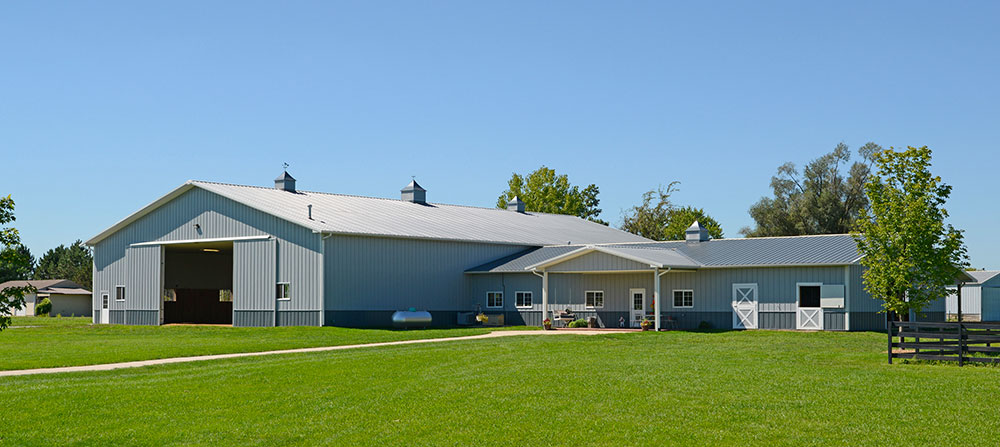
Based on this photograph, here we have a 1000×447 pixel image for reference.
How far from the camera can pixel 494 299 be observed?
45906 millimetres

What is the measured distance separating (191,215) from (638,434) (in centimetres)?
3579

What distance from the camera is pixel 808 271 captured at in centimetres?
3716

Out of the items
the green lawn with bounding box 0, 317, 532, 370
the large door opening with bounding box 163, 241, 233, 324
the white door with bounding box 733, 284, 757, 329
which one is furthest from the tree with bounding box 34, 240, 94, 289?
→ the white door with bounding box 733, 284, 757, 329

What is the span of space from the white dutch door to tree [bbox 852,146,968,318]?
10120mm

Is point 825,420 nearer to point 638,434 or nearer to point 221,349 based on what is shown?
point 638,434

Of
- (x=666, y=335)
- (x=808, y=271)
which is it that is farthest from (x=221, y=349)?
(x=808, y=271)

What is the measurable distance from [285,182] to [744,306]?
22.9 m

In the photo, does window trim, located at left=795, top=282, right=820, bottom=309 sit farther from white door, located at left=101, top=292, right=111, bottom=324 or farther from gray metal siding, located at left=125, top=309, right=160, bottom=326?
white door, located at left=101, top=292, right=111, bottom=324

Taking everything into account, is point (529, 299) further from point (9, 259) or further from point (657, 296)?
point (9, 259)

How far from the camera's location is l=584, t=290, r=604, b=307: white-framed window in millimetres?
42781

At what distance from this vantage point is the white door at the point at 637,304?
41.7 meters

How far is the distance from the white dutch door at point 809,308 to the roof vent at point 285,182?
80.9ft

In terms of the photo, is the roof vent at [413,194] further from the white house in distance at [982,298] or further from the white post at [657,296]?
the white house in distance at [982,298]

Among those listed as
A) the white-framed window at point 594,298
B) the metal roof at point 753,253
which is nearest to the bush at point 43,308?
the metal roof at point 753,253
